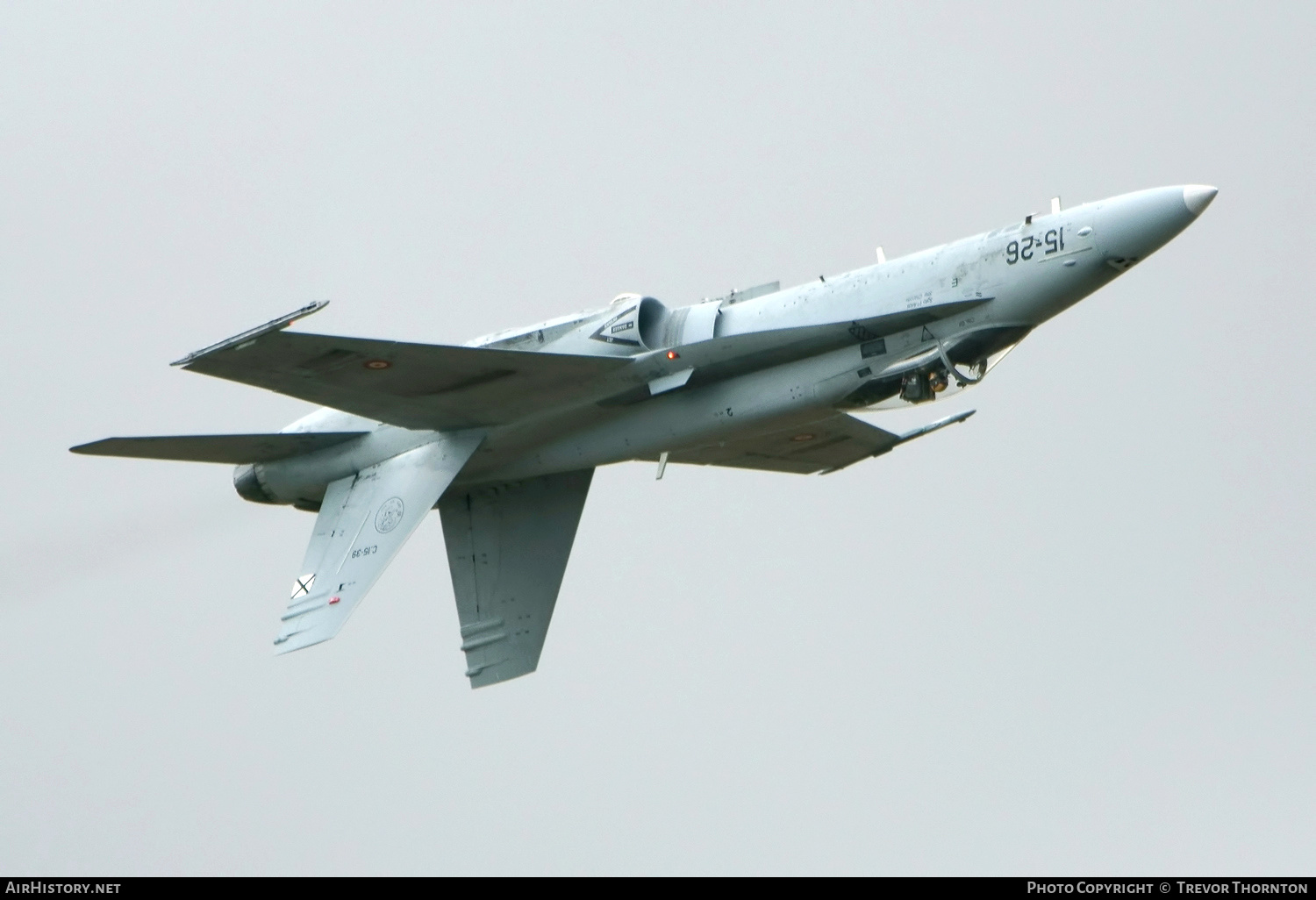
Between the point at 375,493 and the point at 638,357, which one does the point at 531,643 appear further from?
the point at 638,357

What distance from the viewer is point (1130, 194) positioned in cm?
1895

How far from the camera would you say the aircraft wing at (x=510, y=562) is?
23.6 metres

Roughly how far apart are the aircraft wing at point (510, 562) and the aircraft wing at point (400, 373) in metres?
2.16

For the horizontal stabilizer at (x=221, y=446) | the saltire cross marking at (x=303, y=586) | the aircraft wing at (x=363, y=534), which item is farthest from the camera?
the saltire cross marking at (x=303, y=586)

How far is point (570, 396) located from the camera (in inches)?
824

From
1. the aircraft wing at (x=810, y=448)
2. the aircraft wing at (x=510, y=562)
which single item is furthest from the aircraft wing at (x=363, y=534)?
the aircraft wing at (x=810, y=448)

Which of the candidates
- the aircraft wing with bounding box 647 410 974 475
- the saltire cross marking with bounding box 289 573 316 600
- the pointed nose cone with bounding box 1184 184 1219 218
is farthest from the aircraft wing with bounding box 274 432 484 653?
the pointed nose cone with bounding box 1184 184 1219 218

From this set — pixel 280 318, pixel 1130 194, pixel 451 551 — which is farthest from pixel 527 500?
pixel 1130 194

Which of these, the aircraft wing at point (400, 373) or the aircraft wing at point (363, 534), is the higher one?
the aircraft wing at point (400, 373)

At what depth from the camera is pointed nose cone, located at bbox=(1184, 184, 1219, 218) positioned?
18.6 m

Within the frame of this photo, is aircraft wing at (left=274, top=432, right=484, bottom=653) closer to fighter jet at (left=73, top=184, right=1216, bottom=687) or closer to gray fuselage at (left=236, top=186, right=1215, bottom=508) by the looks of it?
fighter jet at (left=73, top=184, right=1216, bottom=687)

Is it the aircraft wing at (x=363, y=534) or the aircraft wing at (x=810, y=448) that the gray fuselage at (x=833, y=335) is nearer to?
the aircraft wing at (x=363, y=534)

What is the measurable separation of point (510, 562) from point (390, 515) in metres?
2.07

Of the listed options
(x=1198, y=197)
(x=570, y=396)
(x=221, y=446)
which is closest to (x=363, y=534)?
(x=221, y=446)
